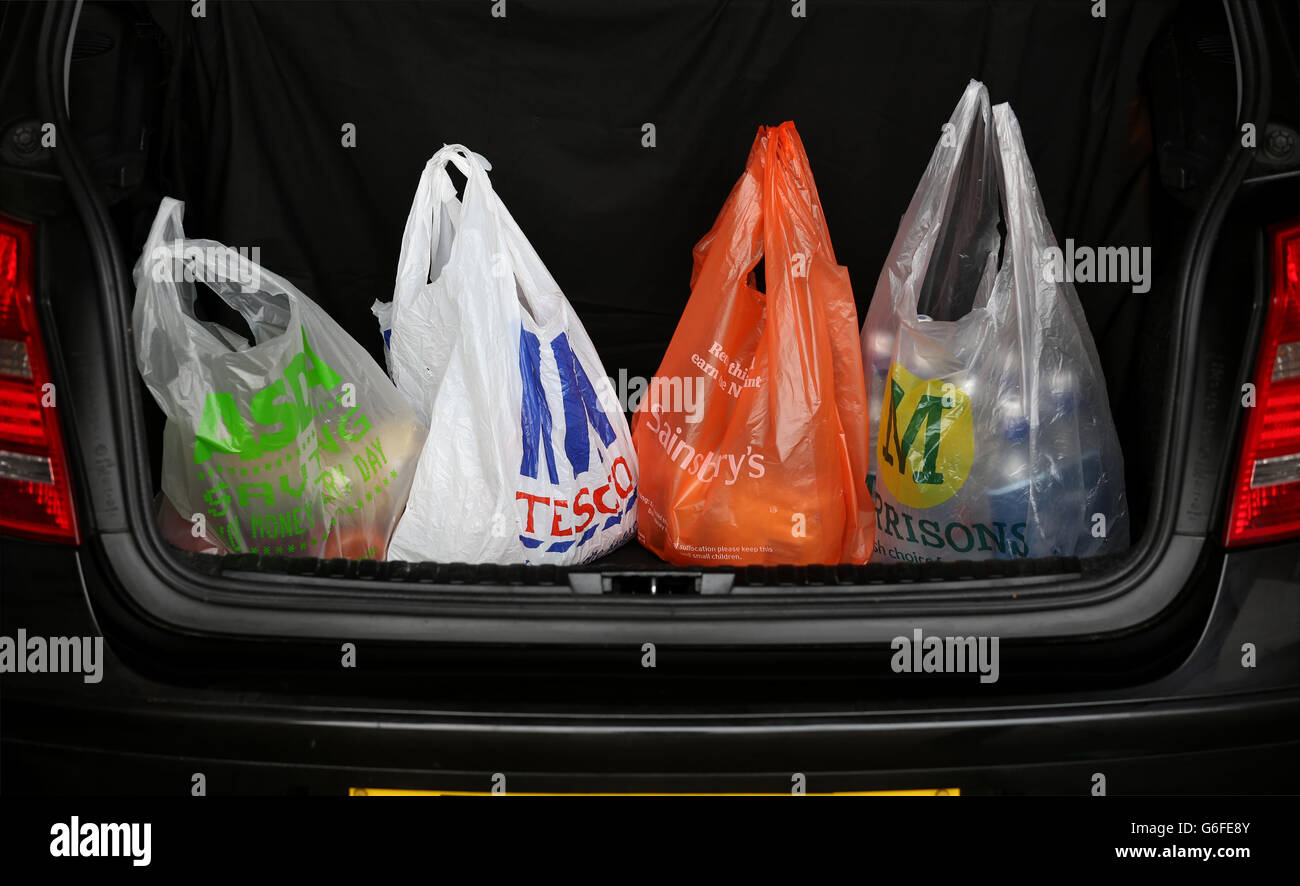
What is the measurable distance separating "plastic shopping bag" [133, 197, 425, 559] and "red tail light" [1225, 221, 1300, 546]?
117 cm

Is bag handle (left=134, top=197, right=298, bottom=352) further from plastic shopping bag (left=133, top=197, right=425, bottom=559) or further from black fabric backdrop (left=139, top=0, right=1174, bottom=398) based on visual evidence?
black fabric backdrop (left=139, top=0, right=1174, bottom=398)

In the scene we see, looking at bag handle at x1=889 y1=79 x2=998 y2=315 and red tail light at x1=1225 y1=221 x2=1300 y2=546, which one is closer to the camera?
red tail light at x1=1225 y1=221 x2=1300 y2=546

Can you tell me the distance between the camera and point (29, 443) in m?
1.22

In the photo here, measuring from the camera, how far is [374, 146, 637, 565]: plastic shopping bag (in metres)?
1.73

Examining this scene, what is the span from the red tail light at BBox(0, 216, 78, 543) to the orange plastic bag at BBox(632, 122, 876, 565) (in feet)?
2.95

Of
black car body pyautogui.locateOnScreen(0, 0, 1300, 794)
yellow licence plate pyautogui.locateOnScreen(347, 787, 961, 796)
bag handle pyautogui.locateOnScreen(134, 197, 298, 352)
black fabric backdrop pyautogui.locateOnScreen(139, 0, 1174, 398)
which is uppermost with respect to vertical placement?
black fabric backdrop pyautogui.locateOnScreen(139, 0, 1174, 398)

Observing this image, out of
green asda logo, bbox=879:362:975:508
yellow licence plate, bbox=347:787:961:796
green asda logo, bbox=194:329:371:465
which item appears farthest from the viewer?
green asda logo, bbox=879:362:975:508

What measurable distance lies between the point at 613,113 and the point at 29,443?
110 centimetres

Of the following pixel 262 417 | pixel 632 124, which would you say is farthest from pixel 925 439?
pixel 262 417

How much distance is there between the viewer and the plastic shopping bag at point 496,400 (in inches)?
68.0

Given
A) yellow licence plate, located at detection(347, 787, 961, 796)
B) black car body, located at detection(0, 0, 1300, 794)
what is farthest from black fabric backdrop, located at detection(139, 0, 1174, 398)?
yellow licence plate, located at detection(347, 787, 961, 796)

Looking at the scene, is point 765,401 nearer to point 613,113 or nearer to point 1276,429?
point 613,113

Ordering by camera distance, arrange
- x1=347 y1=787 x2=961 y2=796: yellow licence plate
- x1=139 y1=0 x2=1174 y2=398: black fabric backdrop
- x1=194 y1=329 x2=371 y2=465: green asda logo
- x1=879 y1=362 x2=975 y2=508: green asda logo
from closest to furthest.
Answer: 1. x1=347 y1=787 x2=961 y2=796: yellow licence plate
2. x1=194 y1=329 x2=371 y2=465: green asda logo
3. x1=879 y1=362 x2=975 y2=508: green asda logo
4. x1=139 y1=0 x2=1174 y2=398: black fabric backdrop

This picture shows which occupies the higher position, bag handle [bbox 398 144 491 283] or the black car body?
bag handle [bbox 398 144 491 283]
